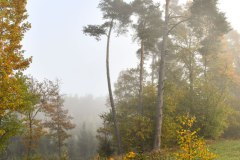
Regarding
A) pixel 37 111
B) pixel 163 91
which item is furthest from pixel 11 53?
pixel 37 111

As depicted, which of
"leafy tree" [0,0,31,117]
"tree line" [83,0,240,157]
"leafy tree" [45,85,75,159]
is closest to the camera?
"leafy tree" [0,0,31,117]

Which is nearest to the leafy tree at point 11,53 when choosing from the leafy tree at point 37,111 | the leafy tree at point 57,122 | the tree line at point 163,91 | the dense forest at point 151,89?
the dense forest at point 151,89

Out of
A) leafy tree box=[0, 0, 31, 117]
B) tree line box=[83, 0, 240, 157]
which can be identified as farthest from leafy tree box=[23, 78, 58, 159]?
leafy tree box=[0, 0, 31, 117]

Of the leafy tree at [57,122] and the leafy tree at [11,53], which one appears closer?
the leafy tree at [11,53]

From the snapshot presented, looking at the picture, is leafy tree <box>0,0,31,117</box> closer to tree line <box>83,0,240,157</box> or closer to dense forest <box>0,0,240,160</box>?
dense forest <box>0,0,240,160</box>

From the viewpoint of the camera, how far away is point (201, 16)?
16156 millimetres

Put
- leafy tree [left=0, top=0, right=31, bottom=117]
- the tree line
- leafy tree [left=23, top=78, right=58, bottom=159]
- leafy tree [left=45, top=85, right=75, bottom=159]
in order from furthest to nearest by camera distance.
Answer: leafy tree [left=45, top=85, right=75, bottom=159]
leafy tree [left=23, top=78, right=58, bottom=159]
the tree line
leafy tree [left=0, top=0, right=31, bottom=117]

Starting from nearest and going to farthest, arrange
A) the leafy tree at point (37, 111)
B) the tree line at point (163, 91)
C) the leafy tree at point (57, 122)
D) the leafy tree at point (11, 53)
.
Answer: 1. the leafy tree at point (11, 53)
2. the tree line at point (163, 91)
3. the leafy tree at point (37, 111)
4. the leafy tree at point (57, 122)

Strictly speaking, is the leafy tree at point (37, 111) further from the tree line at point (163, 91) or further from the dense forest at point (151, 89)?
the tree line at point (163, 91)

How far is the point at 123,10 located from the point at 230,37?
24.4 metres

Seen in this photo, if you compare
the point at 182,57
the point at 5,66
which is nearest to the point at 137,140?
the point at 182,57

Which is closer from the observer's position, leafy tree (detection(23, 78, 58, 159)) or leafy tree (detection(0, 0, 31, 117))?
leafy tree (detection(0, 0, 31, 117))

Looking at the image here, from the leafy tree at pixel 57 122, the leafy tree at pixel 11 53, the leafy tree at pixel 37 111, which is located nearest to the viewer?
the leafy tree at pixel 11 53

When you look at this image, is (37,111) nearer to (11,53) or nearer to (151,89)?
(151,89)
